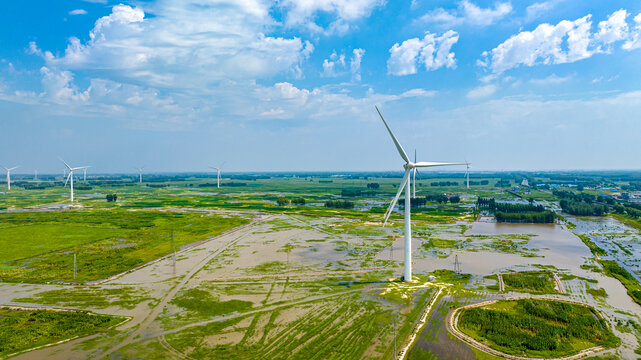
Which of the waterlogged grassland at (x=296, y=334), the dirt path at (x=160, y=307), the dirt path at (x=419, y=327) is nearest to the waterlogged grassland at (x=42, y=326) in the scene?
the dirt path at (x=160, y=307)

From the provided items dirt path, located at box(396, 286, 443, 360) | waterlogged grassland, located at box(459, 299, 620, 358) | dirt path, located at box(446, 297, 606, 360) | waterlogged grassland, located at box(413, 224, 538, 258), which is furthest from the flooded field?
dirt path, located at box(396, 286, 443, 360)

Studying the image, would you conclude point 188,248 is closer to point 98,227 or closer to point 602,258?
point 98,227

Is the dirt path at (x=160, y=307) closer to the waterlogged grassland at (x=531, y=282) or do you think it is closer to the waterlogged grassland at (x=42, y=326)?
the waterlogged grassland at (x=42, y=326)

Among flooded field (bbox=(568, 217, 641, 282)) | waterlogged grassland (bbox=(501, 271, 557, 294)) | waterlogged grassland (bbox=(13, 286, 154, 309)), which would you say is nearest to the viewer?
waterlogged grassland (bbox=(13, 286, 154, 309))

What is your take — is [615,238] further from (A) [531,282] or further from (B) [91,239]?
(B) [91,239]

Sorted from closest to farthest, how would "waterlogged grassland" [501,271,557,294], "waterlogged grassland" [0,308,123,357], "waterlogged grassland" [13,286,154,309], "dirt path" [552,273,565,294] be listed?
"waterlogged grassland" [0,308,123,357] < "waterlogged grassland" [13,286,154,309] < "dirt path" [552,273,565,294] < "waterlogged grassland" [501,271,557,294]

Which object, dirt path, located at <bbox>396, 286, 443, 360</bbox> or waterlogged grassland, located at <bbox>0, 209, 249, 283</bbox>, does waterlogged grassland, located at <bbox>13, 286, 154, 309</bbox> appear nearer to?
waterlogged grassland, located at <bbox>0, 209, 249, 283</bbox>
